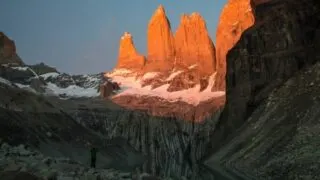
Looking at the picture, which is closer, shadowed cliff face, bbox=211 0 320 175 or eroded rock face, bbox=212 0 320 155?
shadowed cliff face, bbox=211 0 320 175

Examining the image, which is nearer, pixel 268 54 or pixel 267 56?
pixel 268 54

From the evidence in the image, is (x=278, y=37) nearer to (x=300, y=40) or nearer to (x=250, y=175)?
(x=300, y=40)

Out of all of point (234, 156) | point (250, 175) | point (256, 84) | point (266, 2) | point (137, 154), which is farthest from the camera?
point (137, 154)

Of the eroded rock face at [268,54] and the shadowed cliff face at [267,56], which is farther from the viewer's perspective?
the eroded rock face at [268,54]

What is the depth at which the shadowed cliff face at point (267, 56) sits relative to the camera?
8912 cm

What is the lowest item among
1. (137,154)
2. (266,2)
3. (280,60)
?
(137,154)

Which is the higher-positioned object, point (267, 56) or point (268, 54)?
point (268, 54)

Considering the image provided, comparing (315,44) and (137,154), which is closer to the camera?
(315,44)

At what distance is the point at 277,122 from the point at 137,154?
120 metres

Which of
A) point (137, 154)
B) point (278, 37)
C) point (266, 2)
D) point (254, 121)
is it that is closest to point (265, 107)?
point (254, 121)

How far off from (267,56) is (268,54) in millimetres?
413

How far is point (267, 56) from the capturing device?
326 feet

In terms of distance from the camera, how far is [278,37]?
313 feet

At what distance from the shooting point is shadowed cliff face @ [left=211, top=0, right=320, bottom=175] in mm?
89125
